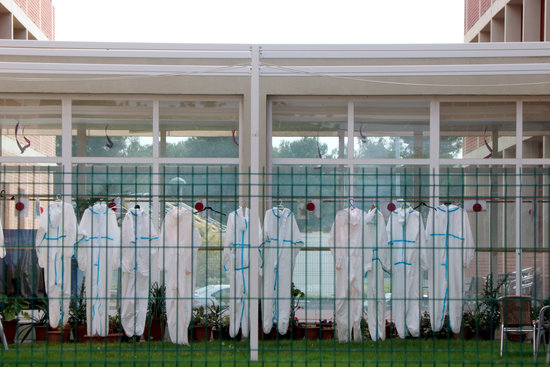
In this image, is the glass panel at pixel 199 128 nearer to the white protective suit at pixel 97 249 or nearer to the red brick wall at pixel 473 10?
the white protective suit at pixel 97 249

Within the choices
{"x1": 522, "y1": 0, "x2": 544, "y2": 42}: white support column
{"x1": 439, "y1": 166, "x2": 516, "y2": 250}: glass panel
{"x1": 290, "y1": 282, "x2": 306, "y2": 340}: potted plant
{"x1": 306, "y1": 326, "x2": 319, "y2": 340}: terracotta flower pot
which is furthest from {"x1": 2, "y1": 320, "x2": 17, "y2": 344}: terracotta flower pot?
{"x1": 522, "y1": 0, "x2": 544, "y2": 42}: white support column

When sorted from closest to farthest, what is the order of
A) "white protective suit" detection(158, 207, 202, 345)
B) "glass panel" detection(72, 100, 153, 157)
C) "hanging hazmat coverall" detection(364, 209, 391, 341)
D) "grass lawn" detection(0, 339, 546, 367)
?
"grass lawn" detection(0, 339, 546, 367), "white protective suit" detection(158, 207, 202, 345), "hanging hazmat coverall" detection(364, 209, 391, 341), "glass panel" detection(72, 100, 153, 157)

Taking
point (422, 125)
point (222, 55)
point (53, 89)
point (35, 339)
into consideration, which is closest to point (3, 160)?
point (53, 89)

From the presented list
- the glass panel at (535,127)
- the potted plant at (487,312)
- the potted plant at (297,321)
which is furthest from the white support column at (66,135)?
the glass panel at (535,127)

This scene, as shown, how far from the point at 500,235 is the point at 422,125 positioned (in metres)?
1.82

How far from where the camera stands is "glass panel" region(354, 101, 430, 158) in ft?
37.0

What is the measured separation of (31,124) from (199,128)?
2.24 m

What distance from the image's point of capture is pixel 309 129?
11289mm

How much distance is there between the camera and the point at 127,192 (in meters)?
11.3

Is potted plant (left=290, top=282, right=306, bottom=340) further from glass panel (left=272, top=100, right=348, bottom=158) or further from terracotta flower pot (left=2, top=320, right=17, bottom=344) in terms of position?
terracotta flower pot (left=2, top=320, right=17, bottom=344)

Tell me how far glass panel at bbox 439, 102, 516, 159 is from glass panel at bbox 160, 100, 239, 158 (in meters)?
2.88

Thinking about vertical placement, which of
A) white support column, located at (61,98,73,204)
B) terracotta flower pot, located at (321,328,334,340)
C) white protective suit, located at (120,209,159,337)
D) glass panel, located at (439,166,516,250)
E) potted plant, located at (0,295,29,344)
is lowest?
terracotta flower pot, located at (321,328,334,340)

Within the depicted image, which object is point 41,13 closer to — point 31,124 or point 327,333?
point 31,124

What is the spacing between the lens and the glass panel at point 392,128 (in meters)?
11.3
